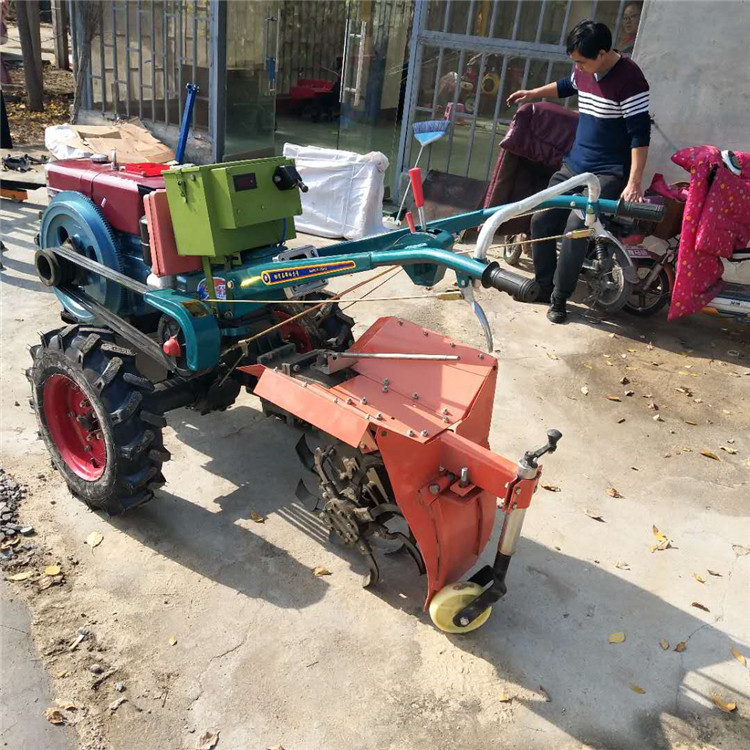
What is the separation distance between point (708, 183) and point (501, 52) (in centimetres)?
306

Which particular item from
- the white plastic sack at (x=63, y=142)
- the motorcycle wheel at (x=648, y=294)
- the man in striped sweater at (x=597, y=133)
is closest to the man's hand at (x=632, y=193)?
the man in striped sweater at (x=597, y=133)

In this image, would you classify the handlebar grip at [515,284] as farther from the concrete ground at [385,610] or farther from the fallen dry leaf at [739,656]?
the fallen dry leaf at [739,656]

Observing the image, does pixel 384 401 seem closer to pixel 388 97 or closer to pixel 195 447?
pixel 195 447

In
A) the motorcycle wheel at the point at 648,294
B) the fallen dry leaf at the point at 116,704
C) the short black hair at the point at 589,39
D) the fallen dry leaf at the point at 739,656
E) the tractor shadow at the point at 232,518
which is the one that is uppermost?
the short black hair at the point at 589,39

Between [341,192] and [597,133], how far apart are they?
2870 millimetres

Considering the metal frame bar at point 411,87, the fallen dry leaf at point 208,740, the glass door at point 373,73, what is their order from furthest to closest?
the glass door at point 373,73
the metal frame bar at point 411,87
the fallen dry leaf at point 208,740

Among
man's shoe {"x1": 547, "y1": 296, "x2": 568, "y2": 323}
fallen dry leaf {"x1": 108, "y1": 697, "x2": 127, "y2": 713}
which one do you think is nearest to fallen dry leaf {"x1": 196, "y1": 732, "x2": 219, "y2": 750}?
fallen dry leaf {"x1": 108, "y1": 697, "x2": 127, "y2": 713}

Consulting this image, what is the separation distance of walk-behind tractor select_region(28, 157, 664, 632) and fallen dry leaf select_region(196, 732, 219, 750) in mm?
893

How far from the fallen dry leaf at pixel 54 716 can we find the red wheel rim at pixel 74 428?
113cm

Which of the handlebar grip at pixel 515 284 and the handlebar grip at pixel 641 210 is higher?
the handlebar grip at pixel 641 210

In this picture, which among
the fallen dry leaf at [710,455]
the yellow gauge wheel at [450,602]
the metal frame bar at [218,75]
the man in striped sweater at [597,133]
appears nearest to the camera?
the yellow gauge wheel at [450,602]

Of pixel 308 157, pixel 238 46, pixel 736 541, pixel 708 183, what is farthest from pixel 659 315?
pixel 238 46

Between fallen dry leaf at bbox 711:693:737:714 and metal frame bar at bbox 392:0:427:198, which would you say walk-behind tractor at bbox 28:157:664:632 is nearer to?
fallen dry leaf at bbox 711:693:737:714

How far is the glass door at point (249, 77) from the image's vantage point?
9.16 meters
